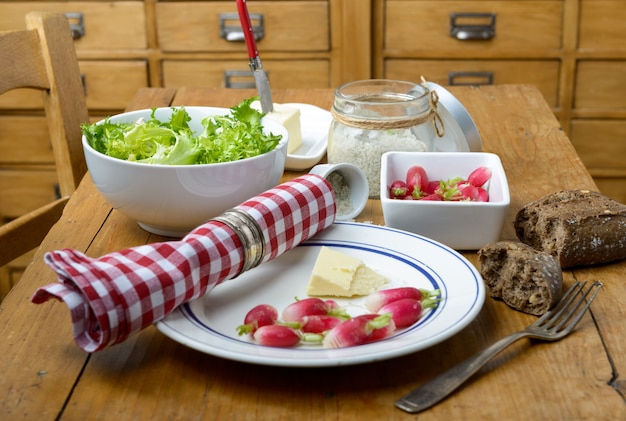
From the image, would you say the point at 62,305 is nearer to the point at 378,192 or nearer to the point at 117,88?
the point at 378,192

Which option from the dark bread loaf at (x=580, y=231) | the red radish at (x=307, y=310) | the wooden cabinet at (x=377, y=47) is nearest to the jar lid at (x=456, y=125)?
the dark bread loaf at (x=580, y=231)

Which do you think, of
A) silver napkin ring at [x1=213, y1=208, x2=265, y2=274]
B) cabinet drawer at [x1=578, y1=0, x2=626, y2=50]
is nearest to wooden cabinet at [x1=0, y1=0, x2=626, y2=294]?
cabinet drawer at [x1=578, y1=0, x2=626, y2=50]

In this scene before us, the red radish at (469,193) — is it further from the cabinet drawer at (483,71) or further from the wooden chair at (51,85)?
the cabinet drawer at (483,71)

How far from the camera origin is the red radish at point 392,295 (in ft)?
2.81

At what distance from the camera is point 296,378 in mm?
775

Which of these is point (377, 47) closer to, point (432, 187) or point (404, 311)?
point (432, 187)

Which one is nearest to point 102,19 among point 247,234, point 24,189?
point 24,189

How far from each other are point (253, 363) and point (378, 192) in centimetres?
50

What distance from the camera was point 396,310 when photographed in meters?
0.82

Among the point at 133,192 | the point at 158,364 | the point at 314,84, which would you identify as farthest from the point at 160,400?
the point at 314,84

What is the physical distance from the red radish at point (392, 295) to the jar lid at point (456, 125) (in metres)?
0.42

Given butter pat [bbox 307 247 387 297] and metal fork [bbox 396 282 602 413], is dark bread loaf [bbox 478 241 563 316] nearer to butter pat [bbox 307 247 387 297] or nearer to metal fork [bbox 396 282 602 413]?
metal fork [bbox 396 282 602 413]

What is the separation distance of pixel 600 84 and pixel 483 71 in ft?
1.12

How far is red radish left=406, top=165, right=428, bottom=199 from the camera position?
3.62 ft
